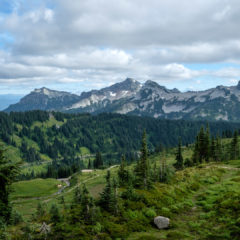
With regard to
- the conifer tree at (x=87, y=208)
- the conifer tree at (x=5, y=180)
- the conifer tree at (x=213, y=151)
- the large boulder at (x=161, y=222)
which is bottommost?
the conifer tree at (x=213, y=151)

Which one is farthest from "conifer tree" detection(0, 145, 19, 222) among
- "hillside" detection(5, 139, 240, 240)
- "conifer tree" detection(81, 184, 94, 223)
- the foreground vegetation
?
"conifer tree" detection(81, 184, 94, 223)

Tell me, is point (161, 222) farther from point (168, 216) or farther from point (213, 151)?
point (213, 151)

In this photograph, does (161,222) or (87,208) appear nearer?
(161,222)

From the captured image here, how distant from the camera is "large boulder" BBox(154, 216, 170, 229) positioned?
95.3 ft

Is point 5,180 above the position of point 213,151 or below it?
above

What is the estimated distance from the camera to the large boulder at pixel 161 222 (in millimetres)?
29062

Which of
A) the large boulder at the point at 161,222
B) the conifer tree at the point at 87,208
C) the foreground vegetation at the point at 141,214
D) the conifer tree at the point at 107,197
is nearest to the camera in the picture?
the foreground vegetation at the point at 141,214

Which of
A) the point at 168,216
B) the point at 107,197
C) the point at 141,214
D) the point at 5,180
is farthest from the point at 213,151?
the point at 5,180

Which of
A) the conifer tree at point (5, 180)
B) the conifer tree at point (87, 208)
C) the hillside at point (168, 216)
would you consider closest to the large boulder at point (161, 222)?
the hillside at point (168, 216)

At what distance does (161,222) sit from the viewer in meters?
29.4

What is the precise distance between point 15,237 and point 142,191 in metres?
20.9

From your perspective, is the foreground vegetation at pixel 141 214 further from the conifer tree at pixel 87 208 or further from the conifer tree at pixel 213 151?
the conifer tree at pixel 213 151

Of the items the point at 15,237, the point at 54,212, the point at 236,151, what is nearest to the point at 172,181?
the point at 54,212

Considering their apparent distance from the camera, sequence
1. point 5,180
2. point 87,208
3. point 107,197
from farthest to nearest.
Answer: point 107,197 → point 87,208 → point 5,180
